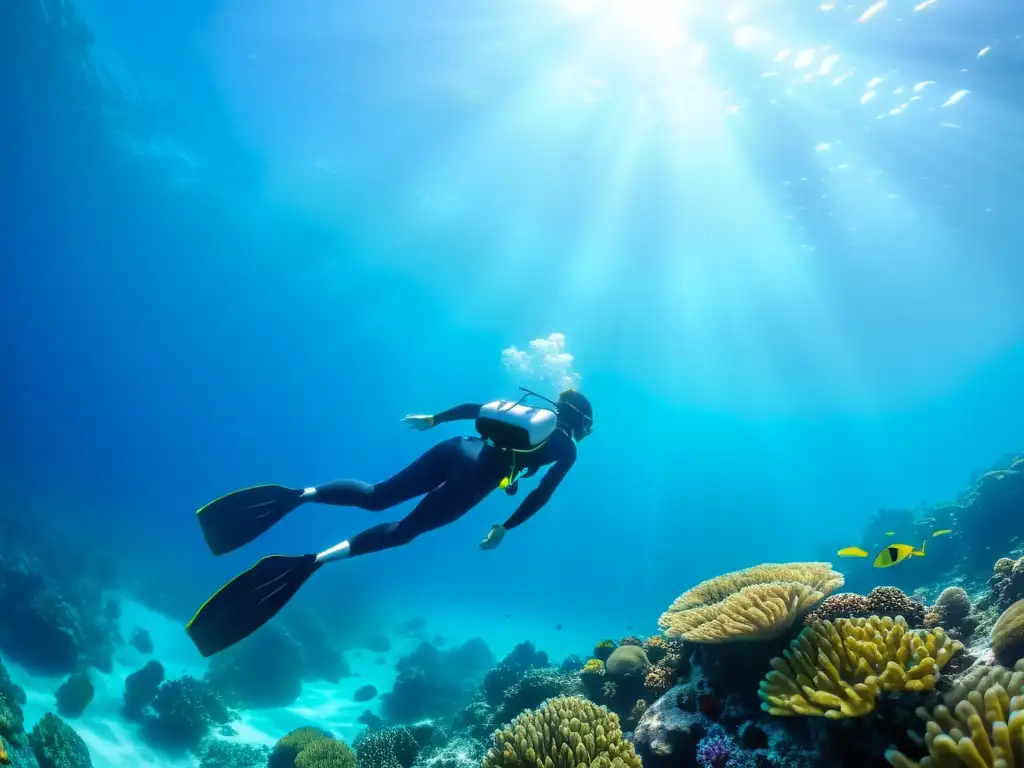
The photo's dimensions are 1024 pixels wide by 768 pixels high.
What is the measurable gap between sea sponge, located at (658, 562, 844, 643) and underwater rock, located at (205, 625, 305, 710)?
20.4 meters

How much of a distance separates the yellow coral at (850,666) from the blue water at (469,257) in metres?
25.3

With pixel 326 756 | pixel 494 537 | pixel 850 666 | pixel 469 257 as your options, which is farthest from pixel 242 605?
pixel 469 257

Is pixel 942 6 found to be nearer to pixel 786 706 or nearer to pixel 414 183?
pixel 786 706

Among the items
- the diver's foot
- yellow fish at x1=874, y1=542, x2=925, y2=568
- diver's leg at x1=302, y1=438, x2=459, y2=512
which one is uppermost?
diver's leg at x1=302, y1=438, x2=459, y2=512

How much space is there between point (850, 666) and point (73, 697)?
20.5m

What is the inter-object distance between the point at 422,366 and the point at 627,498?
69129 mm

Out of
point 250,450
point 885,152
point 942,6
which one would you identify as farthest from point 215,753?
point 250,450

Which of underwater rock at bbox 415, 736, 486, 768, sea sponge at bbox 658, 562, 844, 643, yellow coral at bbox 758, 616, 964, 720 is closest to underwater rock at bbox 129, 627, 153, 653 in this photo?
underwater rock at bbox 415, 736, 486, 768

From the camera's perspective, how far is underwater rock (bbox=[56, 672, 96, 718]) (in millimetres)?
14539

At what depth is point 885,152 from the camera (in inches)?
1051

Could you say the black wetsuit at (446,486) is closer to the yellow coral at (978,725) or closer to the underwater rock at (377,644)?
the yellow coral at (978,725)

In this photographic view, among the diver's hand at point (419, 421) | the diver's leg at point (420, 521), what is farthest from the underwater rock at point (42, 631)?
the diver's leg at point (420, 521)

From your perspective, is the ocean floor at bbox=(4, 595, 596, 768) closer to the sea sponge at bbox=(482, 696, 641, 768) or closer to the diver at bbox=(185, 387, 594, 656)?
the diver at bbox=(185, 387, 594, 656)

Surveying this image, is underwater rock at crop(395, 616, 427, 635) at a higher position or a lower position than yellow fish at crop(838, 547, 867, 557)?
higher
